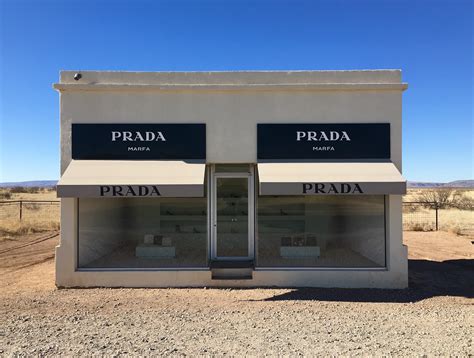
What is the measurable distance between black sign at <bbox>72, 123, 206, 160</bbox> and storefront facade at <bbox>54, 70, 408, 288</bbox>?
0.02 m

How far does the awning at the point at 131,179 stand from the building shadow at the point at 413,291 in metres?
2.95

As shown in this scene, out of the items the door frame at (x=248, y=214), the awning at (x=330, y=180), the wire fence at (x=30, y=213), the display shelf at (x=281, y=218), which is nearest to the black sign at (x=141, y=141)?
the door frame at (x=248, y=214)

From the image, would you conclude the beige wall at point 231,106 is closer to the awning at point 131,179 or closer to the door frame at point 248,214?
the door frame at point 248,214

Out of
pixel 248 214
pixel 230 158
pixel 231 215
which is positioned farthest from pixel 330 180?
pixel 231 215

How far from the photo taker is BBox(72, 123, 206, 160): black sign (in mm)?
8852

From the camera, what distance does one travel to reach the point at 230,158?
888cm

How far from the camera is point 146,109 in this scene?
29.2 feet

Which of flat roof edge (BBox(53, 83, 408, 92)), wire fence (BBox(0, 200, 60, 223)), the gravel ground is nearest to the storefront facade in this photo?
flat roof edge (BBox(53, 83, 408, 92))

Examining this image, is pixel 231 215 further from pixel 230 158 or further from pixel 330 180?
pixel 330 180

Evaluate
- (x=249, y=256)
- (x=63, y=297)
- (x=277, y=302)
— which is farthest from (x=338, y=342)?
(x=63, y=297)

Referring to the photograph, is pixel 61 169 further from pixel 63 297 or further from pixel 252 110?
pixel 252 110

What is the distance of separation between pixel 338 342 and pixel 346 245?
4369 mm

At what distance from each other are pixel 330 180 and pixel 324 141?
3.55 feet

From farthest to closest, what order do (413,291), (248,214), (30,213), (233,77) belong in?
(30,213)
(248,214)
(233,77)
(413,291)
